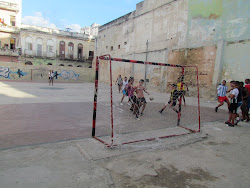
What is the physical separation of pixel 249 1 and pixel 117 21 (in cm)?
1708

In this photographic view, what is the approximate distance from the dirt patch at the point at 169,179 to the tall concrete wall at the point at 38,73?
27540 millimetres

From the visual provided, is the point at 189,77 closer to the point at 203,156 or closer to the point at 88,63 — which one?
the point at 203,156

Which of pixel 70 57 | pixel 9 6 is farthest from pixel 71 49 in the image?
pixel 9 6

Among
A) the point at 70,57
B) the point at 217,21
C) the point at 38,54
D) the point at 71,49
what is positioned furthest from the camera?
the point at 71,49

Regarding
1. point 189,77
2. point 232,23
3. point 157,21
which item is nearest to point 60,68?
point 157,21

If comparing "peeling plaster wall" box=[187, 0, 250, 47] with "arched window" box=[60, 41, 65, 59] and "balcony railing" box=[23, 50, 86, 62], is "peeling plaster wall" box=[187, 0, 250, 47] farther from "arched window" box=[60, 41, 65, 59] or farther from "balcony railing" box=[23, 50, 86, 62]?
"arched window" box=[60, 41, 65, 59]

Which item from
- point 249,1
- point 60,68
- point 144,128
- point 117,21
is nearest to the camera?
point 144,128

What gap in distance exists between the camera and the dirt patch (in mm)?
2543

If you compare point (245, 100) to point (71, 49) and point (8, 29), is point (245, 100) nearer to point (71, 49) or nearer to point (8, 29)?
point (71, 49)

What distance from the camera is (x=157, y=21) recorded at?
17.5 metres

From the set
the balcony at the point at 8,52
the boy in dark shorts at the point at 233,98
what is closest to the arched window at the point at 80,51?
the balcony at the point at 8,52

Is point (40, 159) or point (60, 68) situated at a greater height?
point (60, 68)

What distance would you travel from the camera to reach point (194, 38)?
13.9 meters

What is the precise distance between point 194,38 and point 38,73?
2302cm
